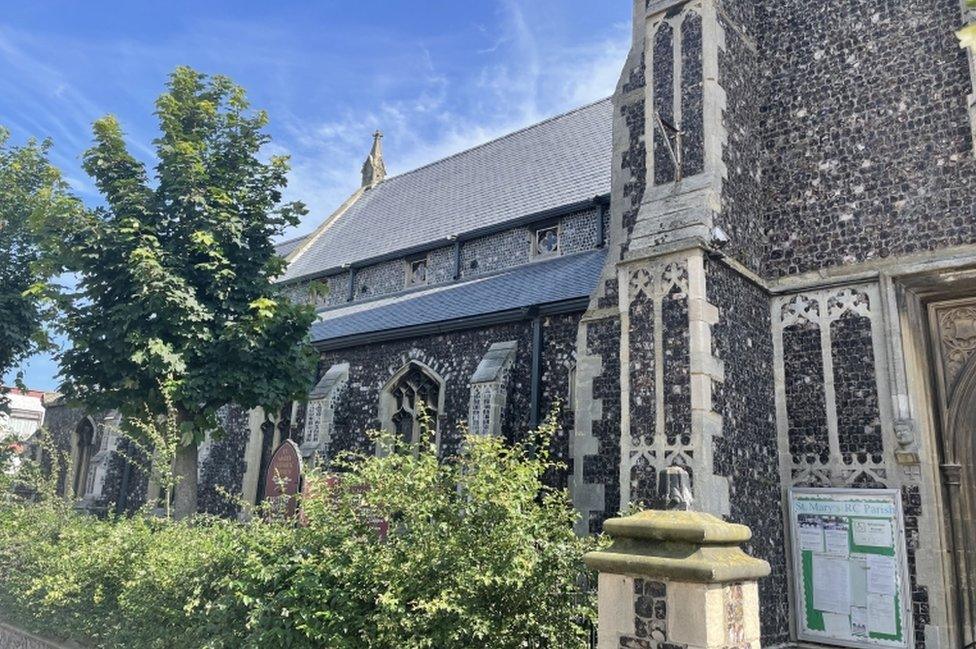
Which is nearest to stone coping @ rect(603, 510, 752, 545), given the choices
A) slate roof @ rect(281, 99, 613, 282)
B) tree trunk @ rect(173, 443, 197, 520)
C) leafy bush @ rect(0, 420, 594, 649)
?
leafy bush @ rect(0, 420, 594, 649)

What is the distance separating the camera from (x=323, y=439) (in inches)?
559

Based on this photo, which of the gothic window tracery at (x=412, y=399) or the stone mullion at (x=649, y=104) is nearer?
the stone mullion at (x=649, y=104)

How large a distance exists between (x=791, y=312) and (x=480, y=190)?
1047 centimetres

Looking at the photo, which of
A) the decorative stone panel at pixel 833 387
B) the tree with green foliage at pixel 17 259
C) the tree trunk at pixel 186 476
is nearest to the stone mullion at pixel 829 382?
the decorative stone panel at pixel 833 387

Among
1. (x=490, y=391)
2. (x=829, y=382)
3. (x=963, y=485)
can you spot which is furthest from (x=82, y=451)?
(x=963, y=485)

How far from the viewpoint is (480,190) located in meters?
18.2

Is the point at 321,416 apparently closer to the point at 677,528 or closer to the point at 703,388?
the point at 703,388

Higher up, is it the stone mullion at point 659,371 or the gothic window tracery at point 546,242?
the gothic window tracery at point 546,242

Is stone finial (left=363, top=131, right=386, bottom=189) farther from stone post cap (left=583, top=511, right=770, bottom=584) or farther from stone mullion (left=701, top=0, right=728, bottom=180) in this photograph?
stone post cap (left=583, top=511, right=770, bottom=584)

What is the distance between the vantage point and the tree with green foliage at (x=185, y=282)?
1116cm

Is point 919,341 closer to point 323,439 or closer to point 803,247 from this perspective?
point 803,247

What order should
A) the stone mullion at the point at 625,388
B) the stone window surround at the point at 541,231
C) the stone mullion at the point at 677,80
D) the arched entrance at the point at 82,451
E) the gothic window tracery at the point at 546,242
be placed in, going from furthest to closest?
1. the arched entrance at the point at 82,451
2. the gothic window tracery at the point at 546,242
3. the stone window surround at the point at 541,231
4. the stone mullion at the point at 677,80
5. the stone mullion at the point at 625,388

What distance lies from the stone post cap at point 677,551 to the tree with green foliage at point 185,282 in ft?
26.2

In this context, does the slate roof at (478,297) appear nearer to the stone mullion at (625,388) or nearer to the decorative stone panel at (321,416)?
the decorative stone panel at (321,416)
